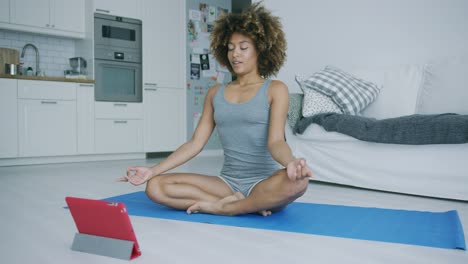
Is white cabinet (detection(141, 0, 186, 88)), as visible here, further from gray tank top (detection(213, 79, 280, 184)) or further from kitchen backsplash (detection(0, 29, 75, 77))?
gray tank top (detection(213, 79, 280, 184))

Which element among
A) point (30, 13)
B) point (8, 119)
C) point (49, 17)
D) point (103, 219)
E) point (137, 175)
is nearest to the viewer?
point (103, 219)

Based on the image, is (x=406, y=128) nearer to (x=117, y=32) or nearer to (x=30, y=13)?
(x=117, y=32)

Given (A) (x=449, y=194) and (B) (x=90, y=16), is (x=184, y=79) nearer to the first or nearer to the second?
(B) (x=90, y=16)

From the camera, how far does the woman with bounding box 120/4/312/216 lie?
5.88 feet

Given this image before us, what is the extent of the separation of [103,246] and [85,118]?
11.1 ft

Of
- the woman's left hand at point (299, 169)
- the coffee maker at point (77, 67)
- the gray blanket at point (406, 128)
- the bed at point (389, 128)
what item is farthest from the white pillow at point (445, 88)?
the coffee maker at point (77, 67)

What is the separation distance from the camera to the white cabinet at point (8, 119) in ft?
12.8

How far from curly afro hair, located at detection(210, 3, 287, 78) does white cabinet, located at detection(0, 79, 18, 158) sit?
9.03ft

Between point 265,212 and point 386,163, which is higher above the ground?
point 386,163

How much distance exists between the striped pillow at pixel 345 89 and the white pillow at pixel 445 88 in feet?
1.18

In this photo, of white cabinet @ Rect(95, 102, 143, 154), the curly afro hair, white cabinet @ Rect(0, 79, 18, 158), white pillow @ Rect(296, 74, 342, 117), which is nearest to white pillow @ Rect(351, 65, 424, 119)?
white pillow @ Rect(296, 74, 342, 117)

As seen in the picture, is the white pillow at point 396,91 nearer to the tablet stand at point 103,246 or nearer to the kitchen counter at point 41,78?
the tablet stand at point 103,246

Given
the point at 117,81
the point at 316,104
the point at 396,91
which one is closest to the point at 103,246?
the point at 316,104

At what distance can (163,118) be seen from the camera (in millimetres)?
5094
